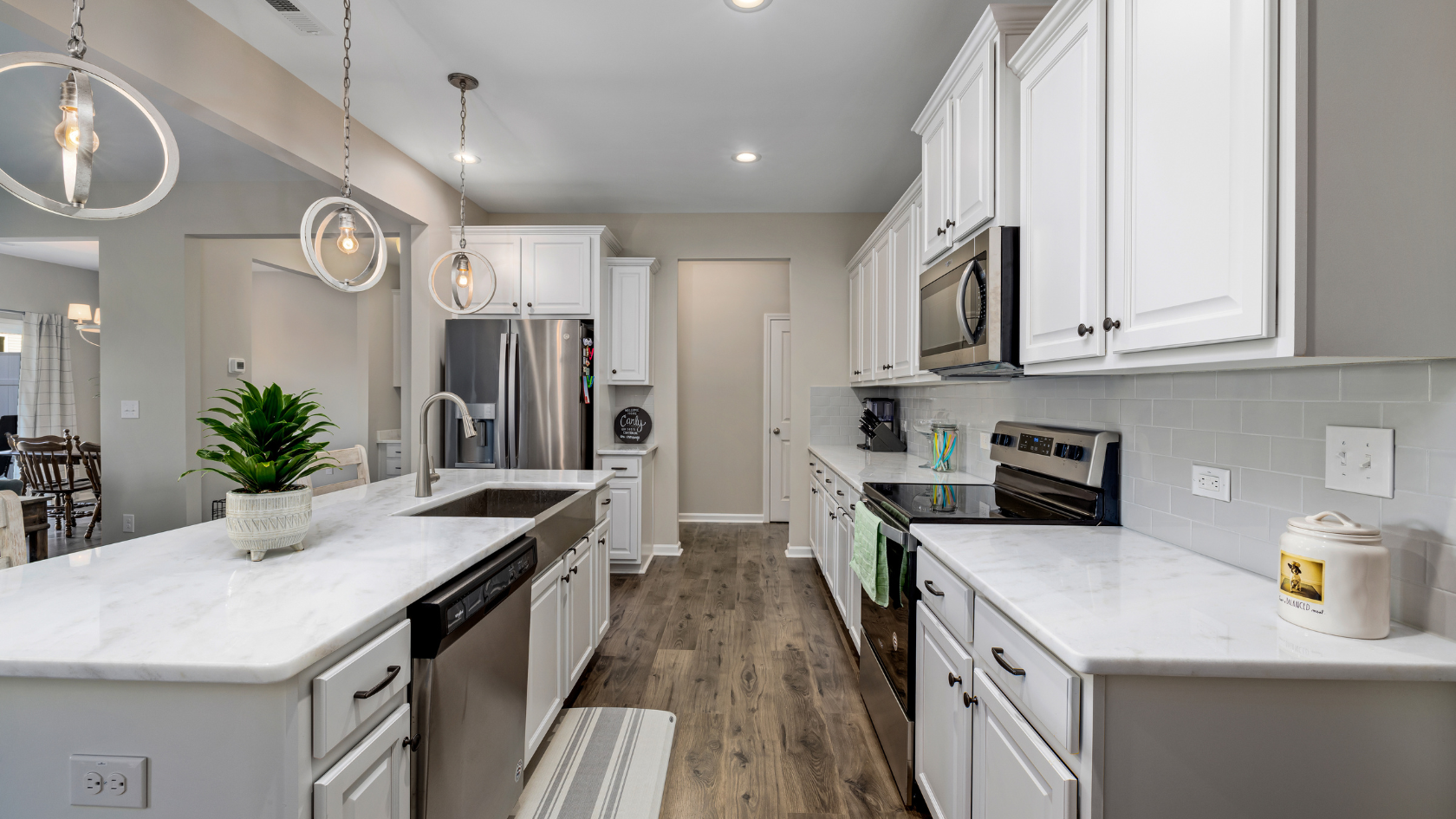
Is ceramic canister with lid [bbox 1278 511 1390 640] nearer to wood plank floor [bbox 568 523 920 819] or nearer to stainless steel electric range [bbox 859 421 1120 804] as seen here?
stainless steel electric range [bbox 859 421 1120 804]

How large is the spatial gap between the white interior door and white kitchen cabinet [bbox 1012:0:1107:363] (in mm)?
4225

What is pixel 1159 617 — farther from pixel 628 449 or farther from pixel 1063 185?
pixel 628 449

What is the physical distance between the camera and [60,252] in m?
5.93

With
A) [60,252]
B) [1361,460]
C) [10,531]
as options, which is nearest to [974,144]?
[1361,460]

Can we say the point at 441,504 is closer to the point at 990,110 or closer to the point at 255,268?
the point at 990,110

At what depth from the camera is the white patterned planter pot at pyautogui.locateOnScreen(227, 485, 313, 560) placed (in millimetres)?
1363

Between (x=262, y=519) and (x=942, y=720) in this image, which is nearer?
(x=262, y=519)

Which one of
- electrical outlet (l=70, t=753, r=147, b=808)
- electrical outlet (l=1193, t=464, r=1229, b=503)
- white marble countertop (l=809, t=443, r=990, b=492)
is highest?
electrical outlet (l=1193, t=464, r=1229, b=503)

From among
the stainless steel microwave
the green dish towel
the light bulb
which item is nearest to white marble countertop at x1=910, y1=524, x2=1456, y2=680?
the green dish towel

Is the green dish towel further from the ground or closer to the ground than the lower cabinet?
further from the ground

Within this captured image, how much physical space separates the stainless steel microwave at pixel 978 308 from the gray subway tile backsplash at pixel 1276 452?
1.21 ft

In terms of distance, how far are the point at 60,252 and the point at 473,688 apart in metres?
7.77

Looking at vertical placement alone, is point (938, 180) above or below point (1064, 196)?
above

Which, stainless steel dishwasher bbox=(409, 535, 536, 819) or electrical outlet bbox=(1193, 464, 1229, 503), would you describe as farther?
electrical outlet bbox=(1193, 464, 1229, 503)
